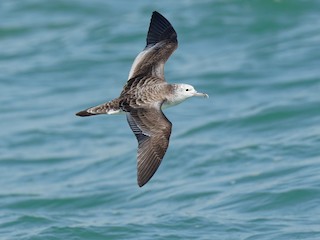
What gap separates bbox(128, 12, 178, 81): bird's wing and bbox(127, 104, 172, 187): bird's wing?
1041 mm

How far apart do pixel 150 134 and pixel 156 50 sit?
1852 mm

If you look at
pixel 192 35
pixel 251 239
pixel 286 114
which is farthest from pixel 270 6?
pixel 251 239

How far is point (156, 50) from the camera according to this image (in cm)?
1285

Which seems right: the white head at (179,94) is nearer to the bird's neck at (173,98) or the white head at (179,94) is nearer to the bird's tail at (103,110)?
the bird's neck at (173,98)

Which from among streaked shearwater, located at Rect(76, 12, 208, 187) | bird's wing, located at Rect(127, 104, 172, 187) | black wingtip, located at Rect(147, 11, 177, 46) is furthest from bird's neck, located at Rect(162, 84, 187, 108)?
black wingtip, located at Rect(147, 11, 177, 46)

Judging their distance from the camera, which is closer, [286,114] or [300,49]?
[286,114]

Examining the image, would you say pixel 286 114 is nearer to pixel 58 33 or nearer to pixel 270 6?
pixel 270 6

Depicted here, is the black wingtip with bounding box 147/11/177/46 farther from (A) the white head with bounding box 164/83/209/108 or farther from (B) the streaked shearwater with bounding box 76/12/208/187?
(A) the white head with bounding box 164/83/209/108

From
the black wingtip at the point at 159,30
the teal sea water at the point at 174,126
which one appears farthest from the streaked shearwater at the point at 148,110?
the teal sea water at the point at 174,126

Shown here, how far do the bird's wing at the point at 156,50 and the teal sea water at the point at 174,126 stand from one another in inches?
115

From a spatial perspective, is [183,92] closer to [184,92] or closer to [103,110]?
[184,92]

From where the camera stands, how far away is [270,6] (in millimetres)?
23766

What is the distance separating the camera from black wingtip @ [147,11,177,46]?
43.1 feet

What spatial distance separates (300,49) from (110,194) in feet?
22.6
